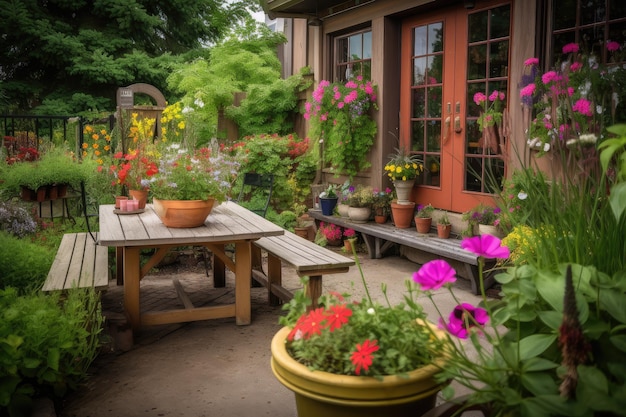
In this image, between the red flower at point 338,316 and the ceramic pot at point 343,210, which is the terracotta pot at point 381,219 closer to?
the ceramic pot at point 343,210

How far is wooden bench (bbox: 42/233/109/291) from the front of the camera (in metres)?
3.59

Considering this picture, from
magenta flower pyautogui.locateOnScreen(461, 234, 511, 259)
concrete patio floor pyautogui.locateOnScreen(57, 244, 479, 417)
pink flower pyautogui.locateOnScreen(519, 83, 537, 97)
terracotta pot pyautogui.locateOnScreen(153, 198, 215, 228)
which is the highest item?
pink flower pyautogui.locateOnScreen(519, 83, 537, 97)

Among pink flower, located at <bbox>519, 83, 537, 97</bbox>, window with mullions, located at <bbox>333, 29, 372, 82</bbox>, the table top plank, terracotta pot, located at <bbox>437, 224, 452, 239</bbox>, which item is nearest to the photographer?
the table top plank

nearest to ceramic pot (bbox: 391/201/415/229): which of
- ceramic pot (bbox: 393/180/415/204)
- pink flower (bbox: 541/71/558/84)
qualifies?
ceramic pot (bbox: 393/180/415/204)

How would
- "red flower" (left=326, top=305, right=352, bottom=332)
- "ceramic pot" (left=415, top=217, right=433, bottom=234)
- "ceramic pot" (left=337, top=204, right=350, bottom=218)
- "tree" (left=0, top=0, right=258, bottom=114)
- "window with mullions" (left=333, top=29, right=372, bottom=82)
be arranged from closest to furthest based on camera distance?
"red flower" (left=326, top=305, right=352, bottom=332) → "ceramic pot" (left=415, top=217, right=433, bottom=234) → "ceramic pot" (left=337, top=204, right=350, bottom=218) → "window with mullions" (left=333, top=29, right=372, bottom=82) → "tree" (left=0, top=0, right=258, bottom=114)

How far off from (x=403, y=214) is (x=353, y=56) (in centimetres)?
232

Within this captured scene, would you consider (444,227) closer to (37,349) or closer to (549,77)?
(549,77)

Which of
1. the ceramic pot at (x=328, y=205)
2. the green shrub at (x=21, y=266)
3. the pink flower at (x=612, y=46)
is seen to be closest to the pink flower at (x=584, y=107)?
the pink flower at (x=612, y=46)

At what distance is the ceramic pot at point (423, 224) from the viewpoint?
6.22 metres

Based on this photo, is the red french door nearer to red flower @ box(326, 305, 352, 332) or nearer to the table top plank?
the table top plank

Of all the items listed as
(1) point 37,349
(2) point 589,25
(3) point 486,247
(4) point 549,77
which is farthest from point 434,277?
(2) point 589,25

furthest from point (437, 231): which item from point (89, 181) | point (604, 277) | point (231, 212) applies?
point (604, 277)

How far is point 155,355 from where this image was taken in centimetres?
391

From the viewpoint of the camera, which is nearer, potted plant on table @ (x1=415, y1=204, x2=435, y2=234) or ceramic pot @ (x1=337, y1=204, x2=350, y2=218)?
potted plant on table @ (x1=415, y1=204, x2=435, y2=234)
